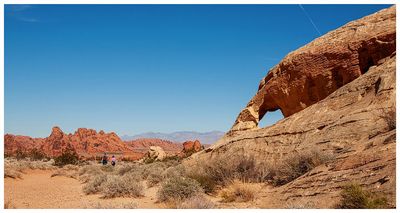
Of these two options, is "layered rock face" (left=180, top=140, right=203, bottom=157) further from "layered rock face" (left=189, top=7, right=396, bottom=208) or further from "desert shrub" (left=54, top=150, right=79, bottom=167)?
"layered rock face" (left=189, top=7, right=396, bottom=208)

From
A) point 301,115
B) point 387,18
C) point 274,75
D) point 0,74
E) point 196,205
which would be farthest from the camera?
point 274,75

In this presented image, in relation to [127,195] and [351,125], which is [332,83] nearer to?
[351,125]

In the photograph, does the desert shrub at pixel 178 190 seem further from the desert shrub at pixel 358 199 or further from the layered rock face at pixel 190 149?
the layered rock face at pixel 190 149

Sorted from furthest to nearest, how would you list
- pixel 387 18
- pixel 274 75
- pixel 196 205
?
pixel 274 75
pixel 387 18
pixel 196 205

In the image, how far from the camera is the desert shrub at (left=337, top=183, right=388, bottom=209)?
6.23 meters

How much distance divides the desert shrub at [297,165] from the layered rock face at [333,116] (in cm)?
25

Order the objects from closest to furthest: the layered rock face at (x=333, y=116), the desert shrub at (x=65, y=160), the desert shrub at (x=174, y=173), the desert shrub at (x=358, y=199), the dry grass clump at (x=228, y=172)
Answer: the desert shrub at (x=358, y=199) → the layered rock face at (x=333, y=116) → the dry grass clump at (x=228, y=172) → the desert shrub at (x=174, y=173) → the desert shrub at (x=65, y=160)

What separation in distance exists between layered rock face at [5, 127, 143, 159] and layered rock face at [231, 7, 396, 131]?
68309mm

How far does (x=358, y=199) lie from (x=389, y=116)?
3891mm

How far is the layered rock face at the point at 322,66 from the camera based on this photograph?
55.4 ft

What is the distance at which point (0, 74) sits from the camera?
6934mm

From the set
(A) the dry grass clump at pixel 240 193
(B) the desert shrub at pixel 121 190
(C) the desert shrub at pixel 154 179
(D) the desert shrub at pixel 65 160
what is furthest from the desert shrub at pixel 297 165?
(D) the desert shrub at pixel 65 160

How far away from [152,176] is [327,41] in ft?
33.7

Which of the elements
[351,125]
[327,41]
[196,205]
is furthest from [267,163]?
[327,41]
